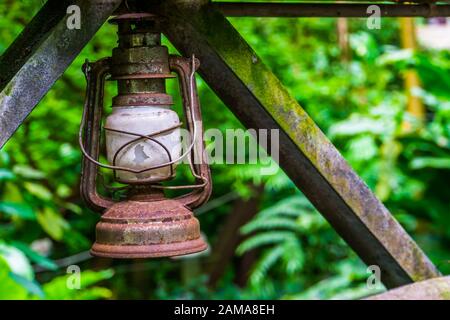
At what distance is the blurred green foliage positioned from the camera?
4.71 m

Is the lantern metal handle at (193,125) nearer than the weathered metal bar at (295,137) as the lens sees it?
Yes

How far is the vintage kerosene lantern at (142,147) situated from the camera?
1626mm

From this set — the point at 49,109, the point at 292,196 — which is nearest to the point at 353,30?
the point at 292,196

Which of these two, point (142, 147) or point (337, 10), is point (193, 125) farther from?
point (337, 10)

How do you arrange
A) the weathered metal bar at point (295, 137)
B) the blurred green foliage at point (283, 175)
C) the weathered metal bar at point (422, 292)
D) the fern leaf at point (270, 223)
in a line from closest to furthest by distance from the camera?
the weathered metal bar at point (422, 292) < the weathered metal bar at point (295, 137) < the blurred green foliage at point (283, 175) < the fern leaf at point (270, 223)

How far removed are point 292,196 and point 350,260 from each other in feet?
2.64

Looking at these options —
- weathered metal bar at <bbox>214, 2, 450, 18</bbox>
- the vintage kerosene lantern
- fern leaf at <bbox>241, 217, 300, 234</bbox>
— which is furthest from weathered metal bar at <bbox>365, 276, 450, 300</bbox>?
fern leaf at <bbox>241, 217, 300, 234</bbox>

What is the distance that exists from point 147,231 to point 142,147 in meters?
0.18

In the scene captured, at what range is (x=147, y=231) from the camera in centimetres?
161

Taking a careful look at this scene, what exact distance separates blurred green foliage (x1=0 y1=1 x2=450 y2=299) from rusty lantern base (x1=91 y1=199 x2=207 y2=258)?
238 centimetres

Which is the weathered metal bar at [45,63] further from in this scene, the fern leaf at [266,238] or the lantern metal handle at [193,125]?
the fern leaf at [266,238]

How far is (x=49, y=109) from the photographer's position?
4.76m

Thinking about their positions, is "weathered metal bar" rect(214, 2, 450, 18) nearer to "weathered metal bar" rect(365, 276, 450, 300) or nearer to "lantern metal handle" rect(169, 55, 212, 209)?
"lantern metal handle" rect(169, 55, 212, 209)

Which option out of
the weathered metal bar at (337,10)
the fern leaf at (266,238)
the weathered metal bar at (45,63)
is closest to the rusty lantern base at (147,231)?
the weathered metal bar at (45,63)
